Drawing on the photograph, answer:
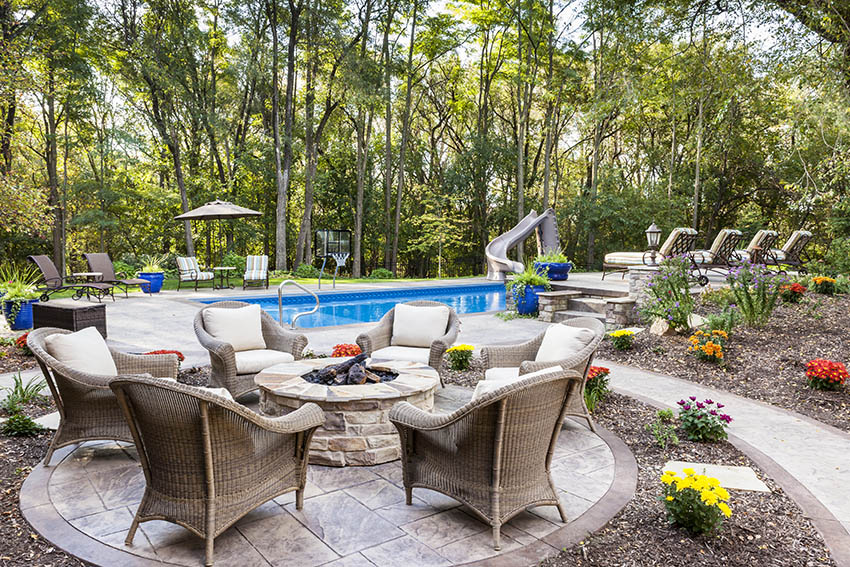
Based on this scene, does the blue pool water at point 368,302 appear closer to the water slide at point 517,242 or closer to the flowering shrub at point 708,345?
the water slide at point 517,242

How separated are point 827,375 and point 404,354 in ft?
11.5

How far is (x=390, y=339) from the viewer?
Result: 502cm

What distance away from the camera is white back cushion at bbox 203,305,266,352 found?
4.48m

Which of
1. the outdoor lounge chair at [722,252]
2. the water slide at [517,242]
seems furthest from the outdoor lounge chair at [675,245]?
the water slide at [517,242]

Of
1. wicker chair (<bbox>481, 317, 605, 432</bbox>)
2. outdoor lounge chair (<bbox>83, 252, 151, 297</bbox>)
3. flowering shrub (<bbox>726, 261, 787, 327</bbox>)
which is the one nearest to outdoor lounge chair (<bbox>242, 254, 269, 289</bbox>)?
outdoor lounge chair (<bbox>83, 252, 151, 297</bbox>)

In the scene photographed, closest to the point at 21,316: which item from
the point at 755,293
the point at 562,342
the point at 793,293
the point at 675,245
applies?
the point at 562,342

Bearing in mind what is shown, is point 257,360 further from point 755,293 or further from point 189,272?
point 189,272

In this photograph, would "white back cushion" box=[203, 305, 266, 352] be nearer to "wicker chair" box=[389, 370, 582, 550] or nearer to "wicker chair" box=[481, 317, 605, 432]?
"wicker chair" box=[481, 317, 605, 432]

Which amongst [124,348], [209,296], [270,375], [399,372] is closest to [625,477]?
[399,372]

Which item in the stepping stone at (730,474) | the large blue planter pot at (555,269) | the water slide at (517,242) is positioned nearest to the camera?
the stepping stone at (730,474)

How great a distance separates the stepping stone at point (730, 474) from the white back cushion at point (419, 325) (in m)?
2.34

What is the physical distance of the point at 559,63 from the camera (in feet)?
63.0

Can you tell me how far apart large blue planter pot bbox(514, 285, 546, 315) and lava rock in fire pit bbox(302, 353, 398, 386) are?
5662 mm

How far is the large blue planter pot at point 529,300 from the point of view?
9016mm
